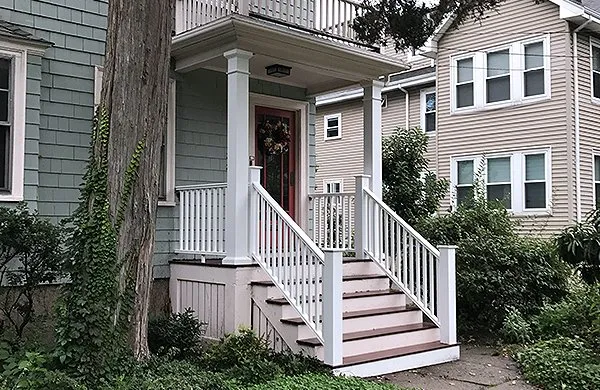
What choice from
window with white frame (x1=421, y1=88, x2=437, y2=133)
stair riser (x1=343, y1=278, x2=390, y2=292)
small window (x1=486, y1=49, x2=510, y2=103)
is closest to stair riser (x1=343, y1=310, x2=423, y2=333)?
stair riser (x1=343, y1=278, x2=390, y2=292)

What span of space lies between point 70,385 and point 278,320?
2798mm

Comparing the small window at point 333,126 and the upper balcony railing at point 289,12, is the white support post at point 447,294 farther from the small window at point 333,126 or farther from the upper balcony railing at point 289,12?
the small window at point 333,126

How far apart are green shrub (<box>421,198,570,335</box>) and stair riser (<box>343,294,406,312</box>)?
4.44 feet

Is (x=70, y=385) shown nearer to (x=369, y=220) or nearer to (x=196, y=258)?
Result: (x=196, y=258)

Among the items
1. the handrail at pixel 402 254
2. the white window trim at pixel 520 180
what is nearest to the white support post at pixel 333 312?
the handrail at pixel 402 254

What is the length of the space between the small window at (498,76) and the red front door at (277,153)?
738cm

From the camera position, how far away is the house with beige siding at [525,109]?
561 inches

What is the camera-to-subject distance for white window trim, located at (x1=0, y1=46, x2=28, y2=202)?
23.1ft

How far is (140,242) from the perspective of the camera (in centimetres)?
552

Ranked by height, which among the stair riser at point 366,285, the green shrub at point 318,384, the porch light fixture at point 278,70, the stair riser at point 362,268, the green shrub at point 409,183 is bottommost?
the green shrub at point 318,384

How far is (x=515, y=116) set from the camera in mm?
15195

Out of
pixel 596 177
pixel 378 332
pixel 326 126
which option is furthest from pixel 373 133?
pixel 326 126

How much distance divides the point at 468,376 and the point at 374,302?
1509mm

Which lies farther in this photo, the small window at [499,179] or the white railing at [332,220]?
the small window at [499,179]
